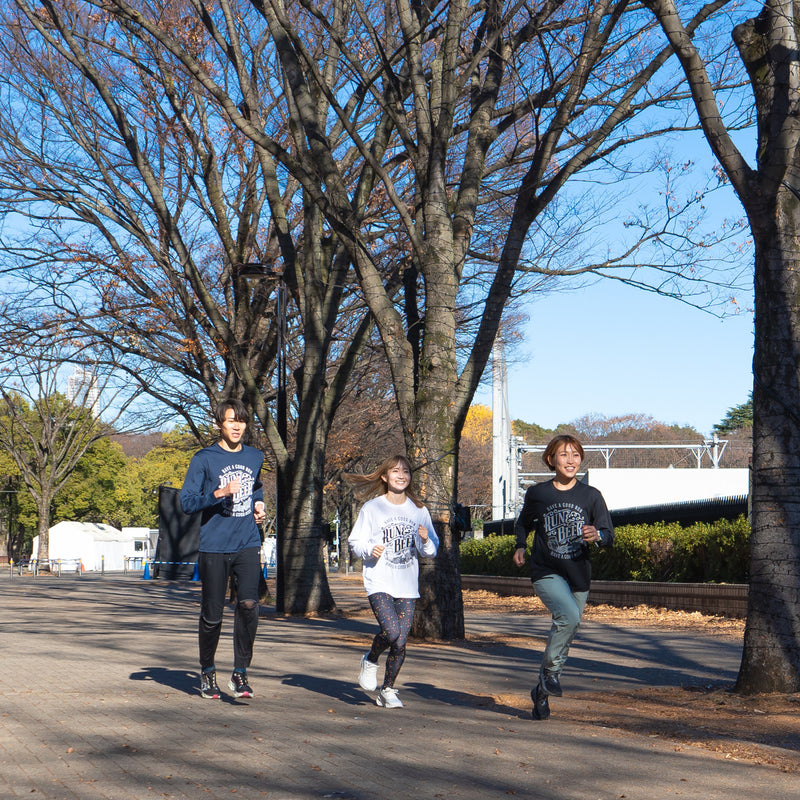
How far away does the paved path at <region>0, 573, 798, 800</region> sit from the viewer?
4.66m

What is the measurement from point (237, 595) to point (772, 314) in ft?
14.1

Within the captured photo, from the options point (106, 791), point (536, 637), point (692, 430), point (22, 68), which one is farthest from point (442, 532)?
point (692, 430)

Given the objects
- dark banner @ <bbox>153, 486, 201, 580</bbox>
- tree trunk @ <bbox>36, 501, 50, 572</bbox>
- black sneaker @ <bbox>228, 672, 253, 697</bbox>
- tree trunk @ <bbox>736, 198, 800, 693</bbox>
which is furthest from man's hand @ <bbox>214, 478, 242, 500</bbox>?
tree trunk @ <bbox>36, 501, 50, 572</bbox>

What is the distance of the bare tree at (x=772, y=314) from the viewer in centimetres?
745

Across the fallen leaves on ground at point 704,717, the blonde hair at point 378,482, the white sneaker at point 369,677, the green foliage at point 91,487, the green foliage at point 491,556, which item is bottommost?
the fallen leaves on ground at point 704,717

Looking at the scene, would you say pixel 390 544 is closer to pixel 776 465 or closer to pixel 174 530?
pixel 776 465

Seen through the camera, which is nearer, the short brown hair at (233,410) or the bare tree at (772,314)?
the short brown hair at (233,410)

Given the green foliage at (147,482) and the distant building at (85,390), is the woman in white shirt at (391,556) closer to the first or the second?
the distant building at (85,390)

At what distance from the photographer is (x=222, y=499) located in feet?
22.9

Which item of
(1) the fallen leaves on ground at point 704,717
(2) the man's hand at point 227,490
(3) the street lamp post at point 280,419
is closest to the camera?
(1) the fallen leaves on ground at point 704,717

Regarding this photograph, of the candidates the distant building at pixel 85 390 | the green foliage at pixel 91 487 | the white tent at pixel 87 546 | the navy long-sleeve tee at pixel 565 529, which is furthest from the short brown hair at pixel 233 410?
the green foliage at pixel 91 487

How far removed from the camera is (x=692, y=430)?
113562 millimetres

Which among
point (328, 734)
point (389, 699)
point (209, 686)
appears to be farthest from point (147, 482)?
point (328, 734)

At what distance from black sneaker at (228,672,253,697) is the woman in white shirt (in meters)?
0.77
